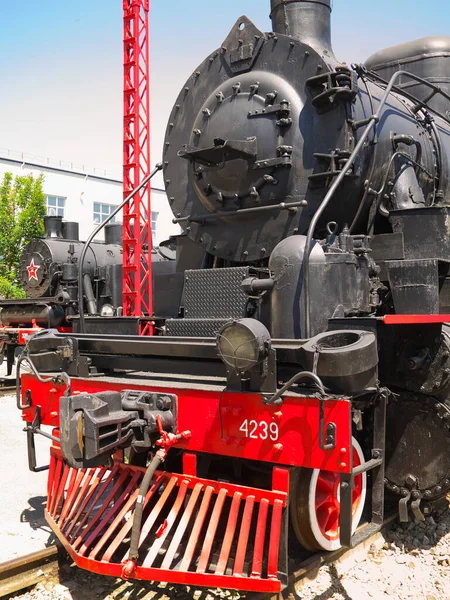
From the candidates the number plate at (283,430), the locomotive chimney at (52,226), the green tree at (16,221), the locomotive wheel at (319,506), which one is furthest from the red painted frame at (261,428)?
the green tree at (16,221)

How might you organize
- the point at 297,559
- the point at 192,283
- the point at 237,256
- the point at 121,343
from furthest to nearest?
the point at 237,256 → the point at 192,283 → the point at 121,343 → the point at 297,559

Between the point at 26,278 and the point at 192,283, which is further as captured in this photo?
the point at 26,278

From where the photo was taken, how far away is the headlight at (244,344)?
2754mm

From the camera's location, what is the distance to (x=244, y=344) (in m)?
2.78

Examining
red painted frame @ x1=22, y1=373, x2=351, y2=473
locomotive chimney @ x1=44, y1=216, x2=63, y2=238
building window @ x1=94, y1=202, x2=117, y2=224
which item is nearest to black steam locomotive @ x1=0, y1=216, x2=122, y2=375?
locomotive chimney @ x1=44, y1=216, x2=63, y2=238

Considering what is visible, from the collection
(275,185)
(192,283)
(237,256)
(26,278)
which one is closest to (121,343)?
(192,283)

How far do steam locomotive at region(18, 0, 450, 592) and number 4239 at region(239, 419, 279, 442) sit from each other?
0.01 meters

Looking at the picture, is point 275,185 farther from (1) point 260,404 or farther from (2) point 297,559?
(2) point 297,559

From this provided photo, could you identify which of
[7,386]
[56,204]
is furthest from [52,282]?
[56,204]

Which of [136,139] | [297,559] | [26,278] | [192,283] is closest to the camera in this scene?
[297,559]

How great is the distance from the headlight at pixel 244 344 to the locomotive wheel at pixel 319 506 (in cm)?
69

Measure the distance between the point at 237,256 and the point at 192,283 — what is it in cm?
47

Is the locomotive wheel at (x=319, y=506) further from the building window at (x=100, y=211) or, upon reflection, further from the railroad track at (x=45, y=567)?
the building window at (x=100, y=211)

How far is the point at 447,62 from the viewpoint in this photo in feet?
20.0
